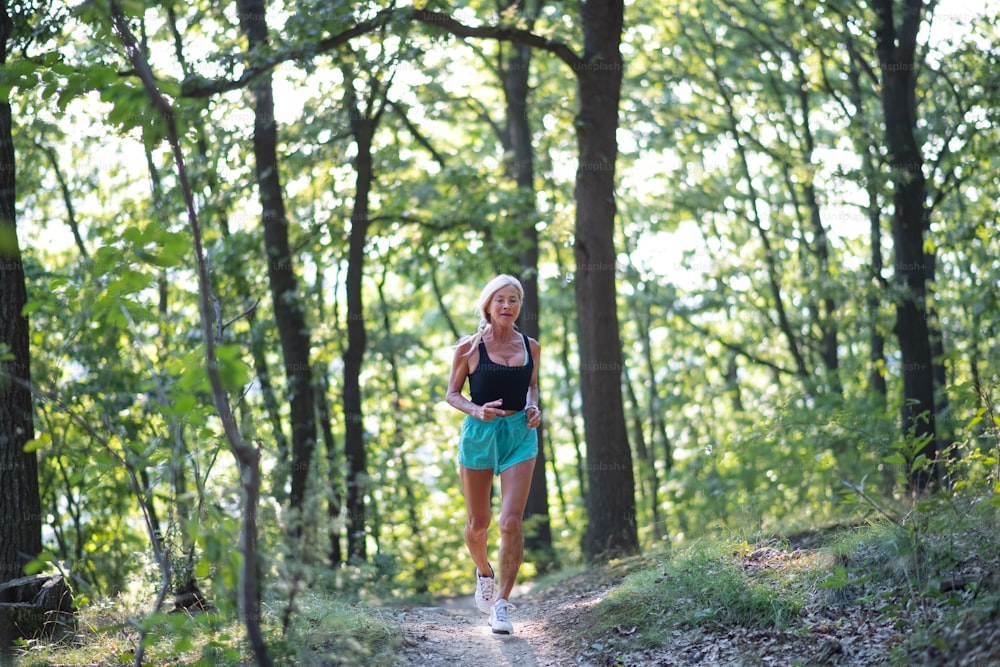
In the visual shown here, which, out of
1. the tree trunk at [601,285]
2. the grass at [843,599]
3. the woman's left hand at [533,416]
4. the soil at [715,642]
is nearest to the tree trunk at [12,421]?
the soil at [715,642]

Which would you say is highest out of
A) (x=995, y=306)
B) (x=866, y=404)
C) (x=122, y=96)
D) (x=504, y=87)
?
(x=504, y=87)

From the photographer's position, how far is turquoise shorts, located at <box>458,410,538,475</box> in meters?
6.52

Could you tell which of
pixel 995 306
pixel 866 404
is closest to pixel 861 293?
pixel 866 404

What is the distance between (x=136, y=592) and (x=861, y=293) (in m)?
10.5

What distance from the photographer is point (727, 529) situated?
288 inches

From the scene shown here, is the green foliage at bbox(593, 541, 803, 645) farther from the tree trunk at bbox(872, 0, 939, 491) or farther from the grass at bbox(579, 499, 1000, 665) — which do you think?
the tree trunk at bbox(872, 0, 939, 491)

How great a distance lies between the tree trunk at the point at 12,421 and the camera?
285 inches

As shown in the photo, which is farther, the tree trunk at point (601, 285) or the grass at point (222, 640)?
A: the tree trunk at point (601, 285)

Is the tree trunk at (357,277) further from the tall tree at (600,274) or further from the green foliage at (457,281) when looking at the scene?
the tall tree at (600,274)

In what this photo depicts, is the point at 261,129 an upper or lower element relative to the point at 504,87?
lower

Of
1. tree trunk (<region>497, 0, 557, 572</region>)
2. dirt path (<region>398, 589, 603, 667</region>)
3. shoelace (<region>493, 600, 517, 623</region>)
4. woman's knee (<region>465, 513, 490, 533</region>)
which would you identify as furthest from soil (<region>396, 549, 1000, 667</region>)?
tree trunk (<region>497, 0, 557, 572</region>)

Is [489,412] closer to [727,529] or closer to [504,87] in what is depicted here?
[727,529]

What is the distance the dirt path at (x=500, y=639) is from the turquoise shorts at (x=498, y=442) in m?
1.21

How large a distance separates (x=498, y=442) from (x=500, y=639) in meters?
1.43
